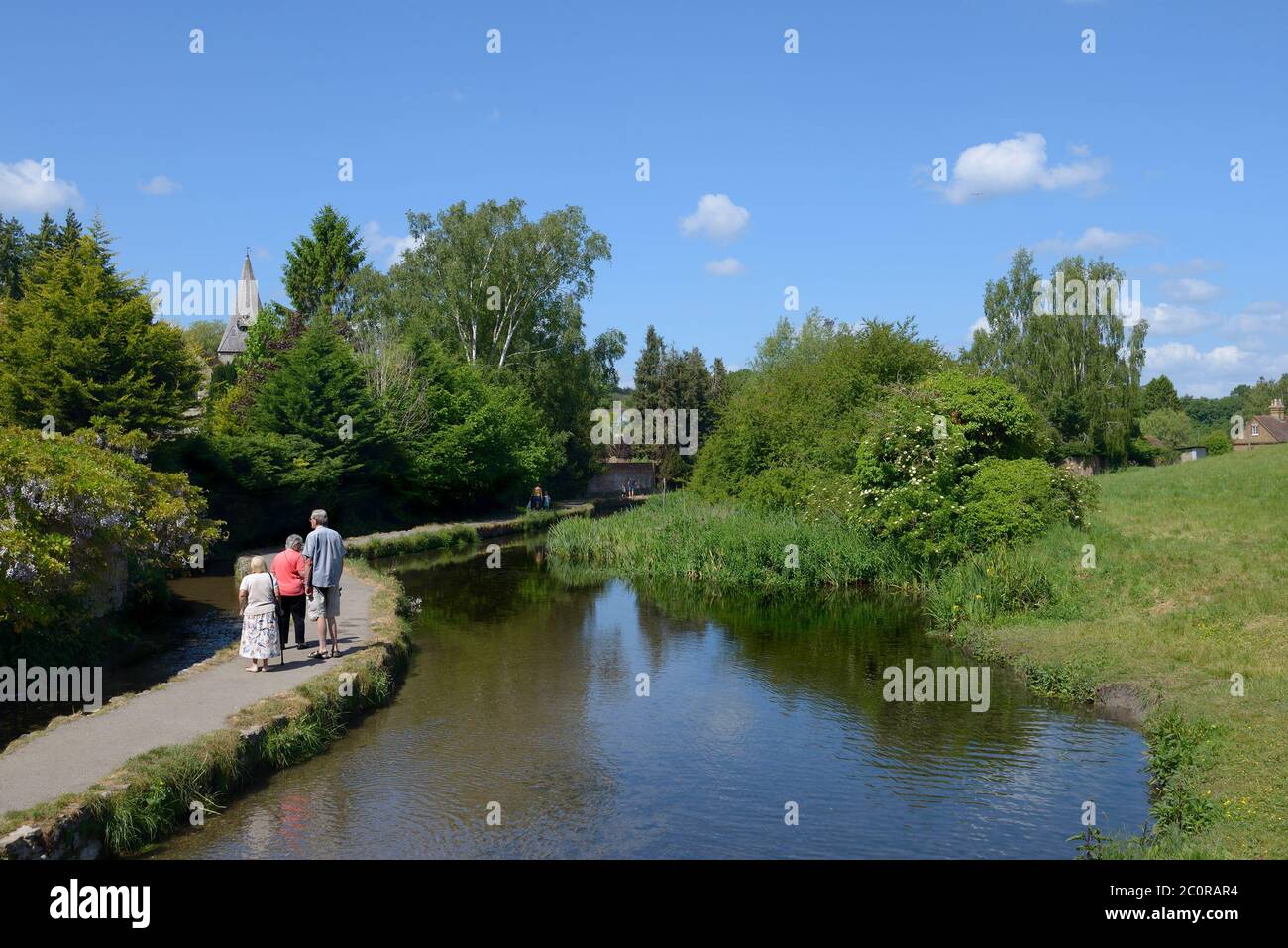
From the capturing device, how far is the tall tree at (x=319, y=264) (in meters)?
60.2

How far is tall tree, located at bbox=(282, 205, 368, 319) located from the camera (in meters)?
60.2

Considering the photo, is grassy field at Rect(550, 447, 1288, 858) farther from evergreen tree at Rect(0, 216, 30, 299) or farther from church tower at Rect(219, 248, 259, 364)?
church tower at Rect(219, 248, 259, 364)

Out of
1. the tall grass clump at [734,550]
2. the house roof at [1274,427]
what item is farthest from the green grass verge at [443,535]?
the house roof at [1274,427]

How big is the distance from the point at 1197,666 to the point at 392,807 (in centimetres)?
1111

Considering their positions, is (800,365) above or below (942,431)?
above

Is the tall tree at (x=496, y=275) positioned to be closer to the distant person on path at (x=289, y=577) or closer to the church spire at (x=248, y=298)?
the church spire at (x=248, y=298)

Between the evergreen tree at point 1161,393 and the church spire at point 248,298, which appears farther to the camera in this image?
the evergreen tree at point 1161,393

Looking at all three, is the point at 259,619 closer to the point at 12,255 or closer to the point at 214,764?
the point at 214,764

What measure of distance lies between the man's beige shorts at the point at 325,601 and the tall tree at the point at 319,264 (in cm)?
4949

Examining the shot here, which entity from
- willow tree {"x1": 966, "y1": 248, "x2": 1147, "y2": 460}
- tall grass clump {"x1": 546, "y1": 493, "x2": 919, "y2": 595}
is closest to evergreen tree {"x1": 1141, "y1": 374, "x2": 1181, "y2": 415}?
willow tree {"x1": 966, "y1": 248, "x2": 1147, "y2": 460}

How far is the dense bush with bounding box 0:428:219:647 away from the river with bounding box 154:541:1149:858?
15.3ft
